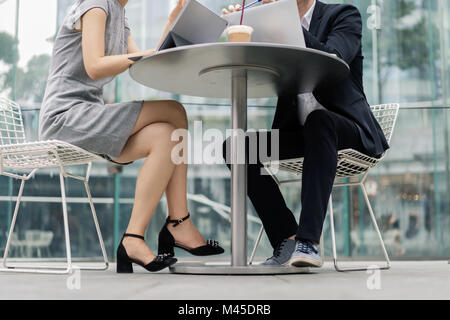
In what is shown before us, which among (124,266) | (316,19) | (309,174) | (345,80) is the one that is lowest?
(124,266)

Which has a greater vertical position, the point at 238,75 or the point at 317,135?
the point at 238,75

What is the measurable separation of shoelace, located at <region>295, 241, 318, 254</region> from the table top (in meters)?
0.58

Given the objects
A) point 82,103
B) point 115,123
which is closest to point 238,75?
point 115,123

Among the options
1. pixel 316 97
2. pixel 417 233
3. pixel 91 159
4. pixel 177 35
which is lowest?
pixel 417 233

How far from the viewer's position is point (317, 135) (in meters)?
1.82

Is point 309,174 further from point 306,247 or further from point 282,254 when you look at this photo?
point 282,254

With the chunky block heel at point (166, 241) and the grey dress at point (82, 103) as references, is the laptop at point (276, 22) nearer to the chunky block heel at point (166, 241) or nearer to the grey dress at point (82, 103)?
the grey dress at point (82, 103)

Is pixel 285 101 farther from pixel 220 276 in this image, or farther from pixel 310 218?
pixel 220 276

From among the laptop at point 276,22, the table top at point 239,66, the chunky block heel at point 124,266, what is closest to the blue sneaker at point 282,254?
the chunky block heel at point 124,266

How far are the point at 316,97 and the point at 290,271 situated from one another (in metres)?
0.70

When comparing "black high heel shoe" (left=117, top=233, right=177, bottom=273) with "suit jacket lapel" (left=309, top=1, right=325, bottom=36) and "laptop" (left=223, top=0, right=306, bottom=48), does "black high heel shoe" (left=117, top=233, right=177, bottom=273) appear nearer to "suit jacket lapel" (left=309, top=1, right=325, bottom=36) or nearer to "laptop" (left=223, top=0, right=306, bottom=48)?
"laptop" (left=223, top=0, right=306, bottom=48)

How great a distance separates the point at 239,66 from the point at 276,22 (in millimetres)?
204

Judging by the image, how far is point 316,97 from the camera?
2143 mm
